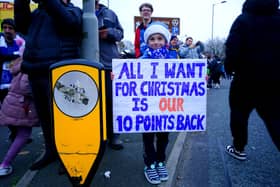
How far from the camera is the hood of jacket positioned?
9.48 feet

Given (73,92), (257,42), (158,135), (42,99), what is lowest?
(158,135)

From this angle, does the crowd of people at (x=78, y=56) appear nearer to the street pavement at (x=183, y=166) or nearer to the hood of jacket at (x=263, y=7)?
the hood of jacket at (x=263, y=7)

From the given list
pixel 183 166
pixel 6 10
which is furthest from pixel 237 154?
pixel 6 10

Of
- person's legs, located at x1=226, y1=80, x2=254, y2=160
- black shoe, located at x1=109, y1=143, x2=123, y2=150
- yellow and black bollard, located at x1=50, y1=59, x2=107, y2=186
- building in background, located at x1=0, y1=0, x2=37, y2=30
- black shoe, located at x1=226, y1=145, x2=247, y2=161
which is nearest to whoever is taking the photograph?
yellow and black bollard, located at x1=50, y1=59, x2=107, y2=186

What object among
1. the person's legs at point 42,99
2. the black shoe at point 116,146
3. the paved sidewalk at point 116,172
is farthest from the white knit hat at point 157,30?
the black shoe at point 116,146

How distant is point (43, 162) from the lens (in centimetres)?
340

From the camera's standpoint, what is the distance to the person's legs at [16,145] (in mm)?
3244

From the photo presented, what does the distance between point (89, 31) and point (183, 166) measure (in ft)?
6.16

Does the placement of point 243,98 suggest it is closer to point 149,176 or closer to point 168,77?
point 168,77

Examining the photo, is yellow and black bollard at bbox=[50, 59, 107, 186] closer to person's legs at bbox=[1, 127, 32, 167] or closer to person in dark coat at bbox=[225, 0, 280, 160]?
person's legs at bbox=[1, 127, 32, 167]

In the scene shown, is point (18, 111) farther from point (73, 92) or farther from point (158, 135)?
point (158, 135)

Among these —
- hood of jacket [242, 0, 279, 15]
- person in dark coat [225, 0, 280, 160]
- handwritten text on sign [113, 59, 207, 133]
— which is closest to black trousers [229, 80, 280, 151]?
person in dark coat [225, 0, 280, 160]

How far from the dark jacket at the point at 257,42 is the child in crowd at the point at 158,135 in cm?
71

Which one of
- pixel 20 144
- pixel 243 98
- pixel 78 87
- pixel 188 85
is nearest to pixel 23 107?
pixel 20 144
